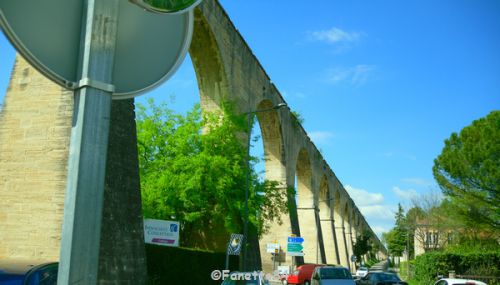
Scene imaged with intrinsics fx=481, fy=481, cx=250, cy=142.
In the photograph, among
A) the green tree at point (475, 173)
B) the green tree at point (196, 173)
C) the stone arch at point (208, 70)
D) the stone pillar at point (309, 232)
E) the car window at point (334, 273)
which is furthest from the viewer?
the stone pillar at point (309, 232)

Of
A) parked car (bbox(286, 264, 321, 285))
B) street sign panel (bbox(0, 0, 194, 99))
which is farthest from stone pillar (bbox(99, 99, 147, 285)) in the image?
parked car (bbox(286, 264, 321, 285))

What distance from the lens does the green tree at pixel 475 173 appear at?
1153 inches

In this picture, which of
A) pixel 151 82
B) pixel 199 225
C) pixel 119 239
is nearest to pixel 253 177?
pixel 199 225

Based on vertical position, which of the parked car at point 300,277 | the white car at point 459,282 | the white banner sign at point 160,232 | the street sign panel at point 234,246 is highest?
the white banner sign at point 160,232

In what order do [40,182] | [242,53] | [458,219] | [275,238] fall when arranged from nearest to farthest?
1. [40,182]
2. [242,53]
3. [458,219]
4. [275,238]

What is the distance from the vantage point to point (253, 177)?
22328mm

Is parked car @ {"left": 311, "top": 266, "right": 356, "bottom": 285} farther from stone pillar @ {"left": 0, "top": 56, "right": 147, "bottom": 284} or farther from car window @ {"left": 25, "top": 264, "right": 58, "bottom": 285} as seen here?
car window @ {"left": 25, "top": 264, "right": 58, "bottom": 285}

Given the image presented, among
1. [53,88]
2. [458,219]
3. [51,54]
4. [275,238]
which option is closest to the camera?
[51,54]

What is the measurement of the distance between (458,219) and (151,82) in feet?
108

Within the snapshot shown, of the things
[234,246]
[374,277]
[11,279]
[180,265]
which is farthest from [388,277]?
[11,279]

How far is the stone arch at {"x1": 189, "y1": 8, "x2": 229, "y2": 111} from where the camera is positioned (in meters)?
24.7

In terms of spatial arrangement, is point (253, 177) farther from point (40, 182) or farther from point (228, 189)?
point (40, 182)

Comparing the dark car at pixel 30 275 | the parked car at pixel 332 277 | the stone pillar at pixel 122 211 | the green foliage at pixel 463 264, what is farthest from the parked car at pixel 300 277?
the dark car at pixel 30 275

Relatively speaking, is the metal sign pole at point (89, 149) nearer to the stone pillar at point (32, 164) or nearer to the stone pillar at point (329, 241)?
Answer: the stone pillar at point (32, 164)
